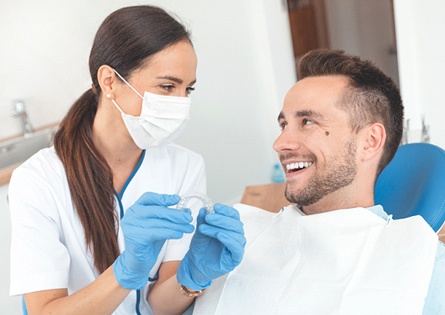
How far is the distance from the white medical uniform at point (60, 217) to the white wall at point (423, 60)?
5.79ft

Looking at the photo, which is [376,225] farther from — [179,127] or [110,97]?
[110,97]

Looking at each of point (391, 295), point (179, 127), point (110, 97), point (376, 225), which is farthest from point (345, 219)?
point (110, 97)

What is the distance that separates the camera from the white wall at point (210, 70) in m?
2.92

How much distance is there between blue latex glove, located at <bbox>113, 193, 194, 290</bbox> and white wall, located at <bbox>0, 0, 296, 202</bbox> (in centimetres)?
200

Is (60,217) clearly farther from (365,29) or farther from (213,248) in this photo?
(365,29)

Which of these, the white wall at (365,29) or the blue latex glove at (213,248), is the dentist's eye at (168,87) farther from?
the white wall at (365,29)

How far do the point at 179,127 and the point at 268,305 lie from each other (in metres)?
0.56

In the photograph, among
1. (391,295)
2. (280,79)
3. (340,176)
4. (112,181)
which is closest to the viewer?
(391,295)

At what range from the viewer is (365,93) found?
4.54ft

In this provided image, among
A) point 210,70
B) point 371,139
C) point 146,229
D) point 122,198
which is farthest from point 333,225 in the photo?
point 210,70

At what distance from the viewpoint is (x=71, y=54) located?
10.0ft

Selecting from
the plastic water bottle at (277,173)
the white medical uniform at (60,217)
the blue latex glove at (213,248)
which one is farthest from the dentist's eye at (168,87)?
the plastic water bottle at (277,173)

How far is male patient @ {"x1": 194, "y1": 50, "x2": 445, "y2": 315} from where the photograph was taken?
3.68ft

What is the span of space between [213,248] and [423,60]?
218cm
